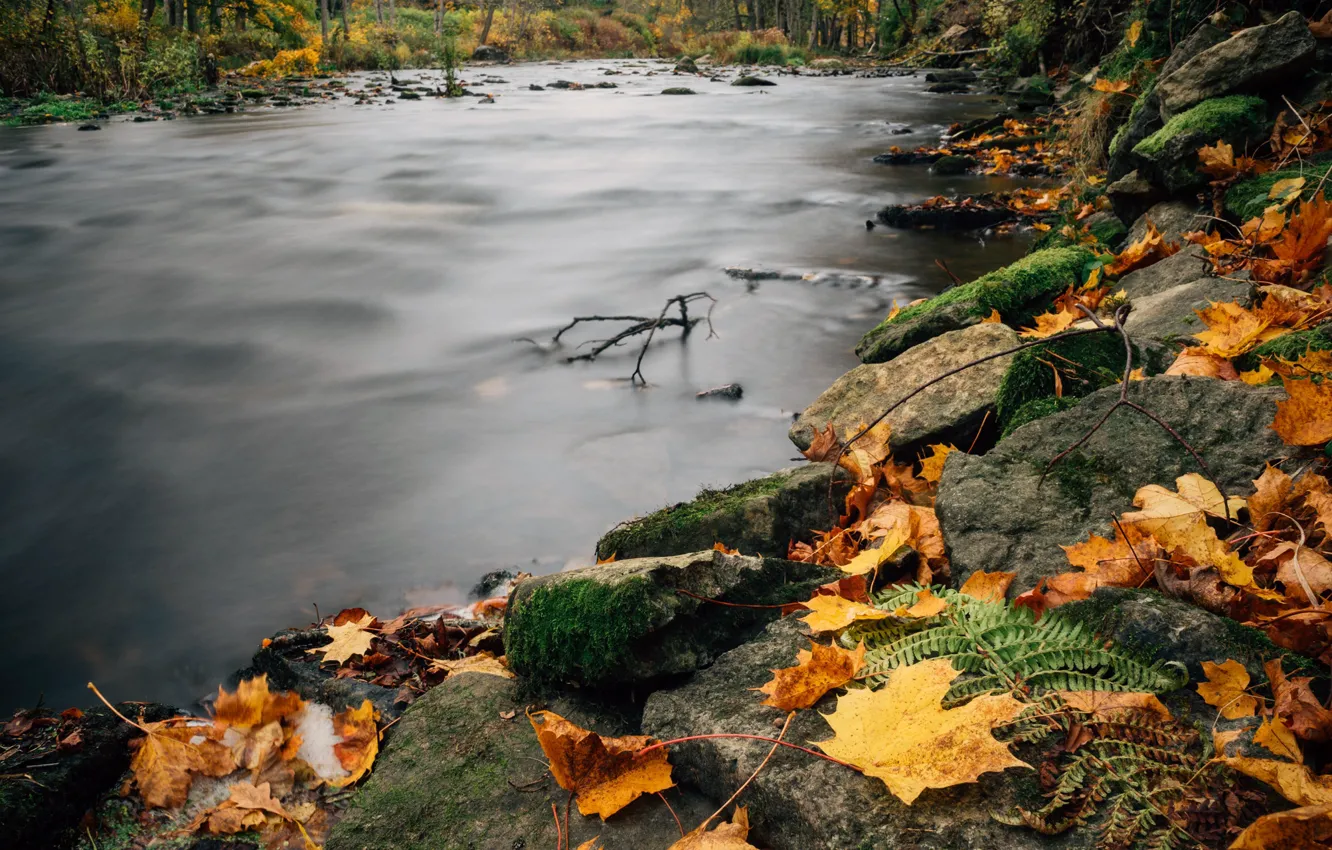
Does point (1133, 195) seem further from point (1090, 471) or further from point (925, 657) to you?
point (925, 657)

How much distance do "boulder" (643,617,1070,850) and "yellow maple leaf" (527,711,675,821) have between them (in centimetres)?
6

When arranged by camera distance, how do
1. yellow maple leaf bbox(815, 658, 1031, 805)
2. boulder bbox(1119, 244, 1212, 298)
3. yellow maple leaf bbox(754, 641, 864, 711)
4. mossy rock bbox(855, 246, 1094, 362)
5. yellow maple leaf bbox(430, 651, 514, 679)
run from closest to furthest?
yellow maple leaf bbox(815, 658, 1031, 805)
yellow maple leaf bbox(754, 641, 864, 711)
yellow maple leaf bbox(430, 651, 514, 679)
boulder bbox(1119, 244, 1212, 298)
mossy rock bbox(855, 246, 1094, 362)

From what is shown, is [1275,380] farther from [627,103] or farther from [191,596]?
[627,103]

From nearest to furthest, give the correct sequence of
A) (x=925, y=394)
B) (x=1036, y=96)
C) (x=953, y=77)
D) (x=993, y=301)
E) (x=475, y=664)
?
(x=475, y=664)
(x=925, y=394)
(x=993, y=301)
(x=1036, y=96)
(x=953, y=77)

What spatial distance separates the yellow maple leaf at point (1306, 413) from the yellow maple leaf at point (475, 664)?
232 centimetres

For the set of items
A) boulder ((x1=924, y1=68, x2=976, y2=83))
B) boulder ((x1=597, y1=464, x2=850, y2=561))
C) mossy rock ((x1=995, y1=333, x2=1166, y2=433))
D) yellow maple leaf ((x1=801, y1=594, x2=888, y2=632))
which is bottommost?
boulder ((x1=597, y1=464, x2=850, y2=561))

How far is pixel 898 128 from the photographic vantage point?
58.8 feet

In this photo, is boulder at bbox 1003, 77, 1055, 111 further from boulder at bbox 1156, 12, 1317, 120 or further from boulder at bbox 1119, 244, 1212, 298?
boulder at bbox 1119, 244, 1212, 298

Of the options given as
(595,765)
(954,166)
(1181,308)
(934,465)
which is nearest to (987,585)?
(595,765)

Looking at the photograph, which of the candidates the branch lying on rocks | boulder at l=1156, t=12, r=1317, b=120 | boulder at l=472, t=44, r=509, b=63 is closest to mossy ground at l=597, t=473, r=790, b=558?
the branch lying on rocks

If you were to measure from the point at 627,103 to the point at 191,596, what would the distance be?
78.8ft

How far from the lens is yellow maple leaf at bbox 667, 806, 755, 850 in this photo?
150 centimetres

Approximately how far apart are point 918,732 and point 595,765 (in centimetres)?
74

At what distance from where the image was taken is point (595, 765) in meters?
1.77
